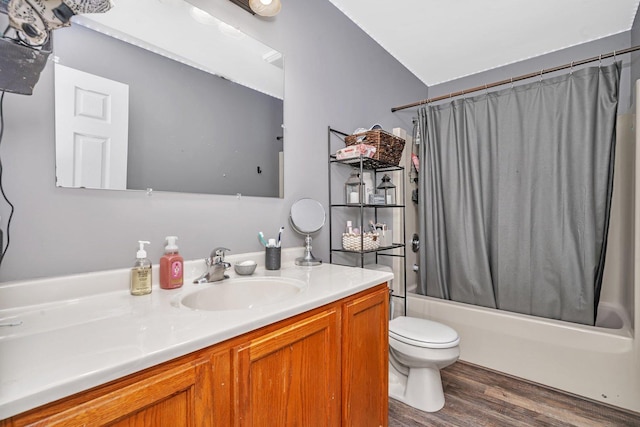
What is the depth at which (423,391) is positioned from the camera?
1.64 m

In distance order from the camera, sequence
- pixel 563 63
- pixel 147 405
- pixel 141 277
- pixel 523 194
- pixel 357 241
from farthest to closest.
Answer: pixel 563 63
pixel 523 194
pixel 357 241
pixel 141 277
pixel 147 405

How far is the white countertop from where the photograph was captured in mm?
462

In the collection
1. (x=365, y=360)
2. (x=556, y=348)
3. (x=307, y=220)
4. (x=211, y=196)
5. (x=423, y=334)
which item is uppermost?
(x=211, y=196)

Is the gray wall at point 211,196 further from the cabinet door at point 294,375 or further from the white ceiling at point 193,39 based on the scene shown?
the cabinet door at point 294,375

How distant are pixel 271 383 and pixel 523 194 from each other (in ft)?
7.03

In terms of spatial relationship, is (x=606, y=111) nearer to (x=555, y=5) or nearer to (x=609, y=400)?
(x=555, y=5)

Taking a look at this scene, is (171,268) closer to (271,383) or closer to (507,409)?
(271,383)

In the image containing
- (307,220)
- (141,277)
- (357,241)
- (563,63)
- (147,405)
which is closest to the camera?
(147,405)

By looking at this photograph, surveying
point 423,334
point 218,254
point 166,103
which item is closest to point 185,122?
point 166,103

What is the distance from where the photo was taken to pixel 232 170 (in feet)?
4.36

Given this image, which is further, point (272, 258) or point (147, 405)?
point (272, 258)

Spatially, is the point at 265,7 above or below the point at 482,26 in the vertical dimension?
below

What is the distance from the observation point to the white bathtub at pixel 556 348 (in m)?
1.63

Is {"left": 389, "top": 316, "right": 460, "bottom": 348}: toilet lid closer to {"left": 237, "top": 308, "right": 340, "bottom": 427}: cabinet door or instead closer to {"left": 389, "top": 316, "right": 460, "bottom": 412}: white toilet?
{"left": 389, "top": 316, "right": 460, "bottom": 412}: white toilet
